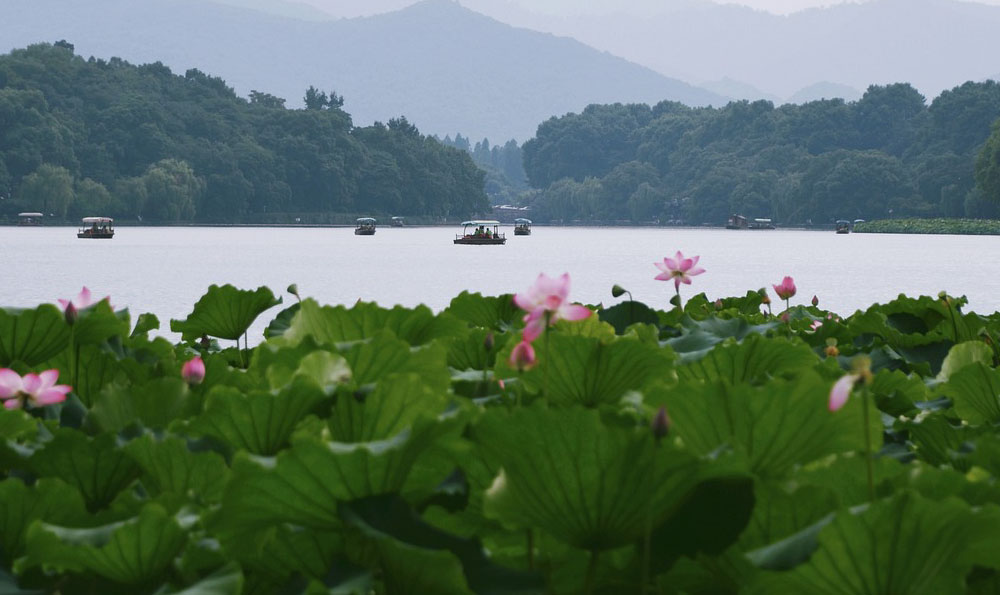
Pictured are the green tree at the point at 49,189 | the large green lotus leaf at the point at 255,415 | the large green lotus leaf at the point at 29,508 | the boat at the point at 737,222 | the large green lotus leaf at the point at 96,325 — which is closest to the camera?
the large green lotus leaf at the point at 29,508

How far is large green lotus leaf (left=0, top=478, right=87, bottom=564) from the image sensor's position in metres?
0.92

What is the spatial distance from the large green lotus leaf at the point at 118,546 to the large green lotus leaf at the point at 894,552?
449 millimetres

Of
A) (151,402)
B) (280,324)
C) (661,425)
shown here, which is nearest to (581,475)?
(661,425)

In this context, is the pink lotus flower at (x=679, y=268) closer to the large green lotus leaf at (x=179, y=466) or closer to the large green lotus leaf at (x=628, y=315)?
the large green lotus leaf at (x=628, y=315)

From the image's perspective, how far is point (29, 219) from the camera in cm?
7138

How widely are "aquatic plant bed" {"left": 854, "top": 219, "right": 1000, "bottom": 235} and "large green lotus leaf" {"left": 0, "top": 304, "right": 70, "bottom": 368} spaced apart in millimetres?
71430

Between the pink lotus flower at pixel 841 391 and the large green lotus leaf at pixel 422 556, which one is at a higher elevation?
the pink lotus flower at pixel 841 391

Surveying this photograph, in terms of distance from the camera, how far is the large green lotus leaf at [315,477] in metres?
0.76

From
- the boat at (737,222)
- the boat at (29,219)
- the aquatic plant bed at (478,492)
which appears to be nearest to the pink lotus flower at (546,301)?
the aquatic plant bed at (478,492)

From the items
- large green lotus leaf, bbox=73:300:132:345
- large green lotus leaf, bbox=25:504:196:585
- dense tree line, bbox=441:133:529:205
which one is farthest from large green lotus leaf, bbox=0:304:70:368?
dense tree line, bbox=441:133:529:205

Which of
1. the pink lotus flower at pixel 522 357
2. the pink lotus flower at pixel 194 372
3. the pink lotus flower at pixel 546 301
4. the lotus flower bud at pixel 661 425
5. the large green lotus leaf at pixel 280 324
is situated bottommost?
the large green lotus leaf at pixel 280 324

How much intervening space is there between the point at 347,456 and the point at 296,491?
0.05 metres

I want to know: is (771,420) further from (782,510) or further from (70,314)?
(70,314)

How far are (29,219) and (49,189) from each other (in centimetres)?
547
